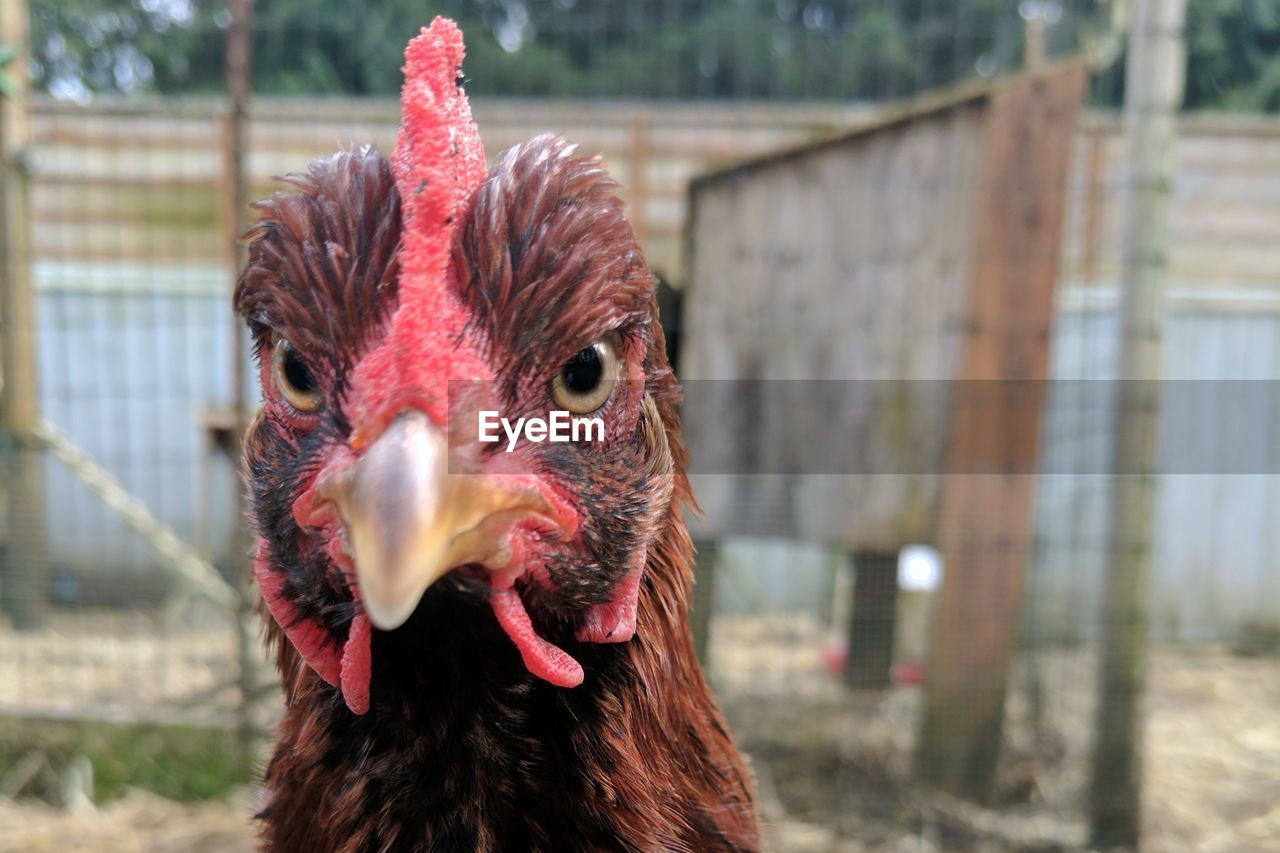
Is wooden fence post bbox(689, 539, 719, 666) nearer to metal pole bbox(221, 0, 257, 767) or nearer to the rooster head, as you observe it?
metal pole bbox(221, 0, 257, 767)

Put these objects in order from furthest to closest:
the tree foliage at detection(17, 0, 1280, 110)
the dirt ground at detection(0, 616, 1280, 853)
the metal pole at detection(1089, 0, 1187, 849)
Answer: the tree foliage at detection(17, 0, 1280, 110) < the dirt ground at detection(0, 616, 1280, 853) < the metal pole at detection(1089, 0, 1187, 849)

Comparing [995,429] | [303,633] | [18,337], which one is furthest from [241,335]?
[995,429]

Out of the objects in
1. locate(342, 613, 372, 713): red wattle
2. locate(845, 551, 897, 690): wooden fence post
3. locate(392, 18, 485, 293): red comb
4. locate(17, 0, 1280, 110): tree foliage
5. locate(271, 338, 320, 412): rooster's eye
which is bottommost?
locate(845, 551, 897, 690): wooden fence post

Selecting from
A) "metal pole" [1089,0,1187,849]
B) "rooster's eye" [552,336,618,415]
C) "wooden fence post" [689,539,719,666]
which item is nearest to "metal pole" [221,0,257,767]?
"wooden fence post" [689,539,719,666]

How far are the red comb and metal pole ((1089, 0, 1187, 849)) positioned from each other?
9.13ft

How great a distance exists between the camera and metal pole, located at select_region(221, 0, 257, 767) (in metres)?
2.98

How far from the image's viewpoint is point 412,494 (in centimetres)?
71

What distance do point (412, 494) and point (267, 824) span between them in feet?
2.44

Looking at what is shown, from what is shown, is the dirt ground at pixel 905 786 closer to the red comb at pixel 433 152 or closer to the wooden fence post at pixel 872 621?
the wooden fence post at pixel 872 621

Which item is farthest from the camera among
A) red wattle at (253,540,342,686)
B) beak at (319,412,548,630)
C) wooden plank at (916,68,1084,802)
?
wooden plank at (916,68,1084,802)

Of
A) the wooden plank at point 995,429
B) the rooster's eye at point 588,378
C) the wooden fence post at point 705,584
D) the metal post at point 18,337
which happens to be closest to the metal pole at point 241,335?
the metal post at point 18,337

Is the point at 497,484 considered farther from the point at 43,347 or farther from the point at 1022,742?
the point at 43,347

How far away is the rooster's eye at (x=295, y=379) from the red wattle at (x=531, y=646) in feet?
0.92

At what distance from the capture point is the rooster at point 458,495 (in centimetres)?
79
